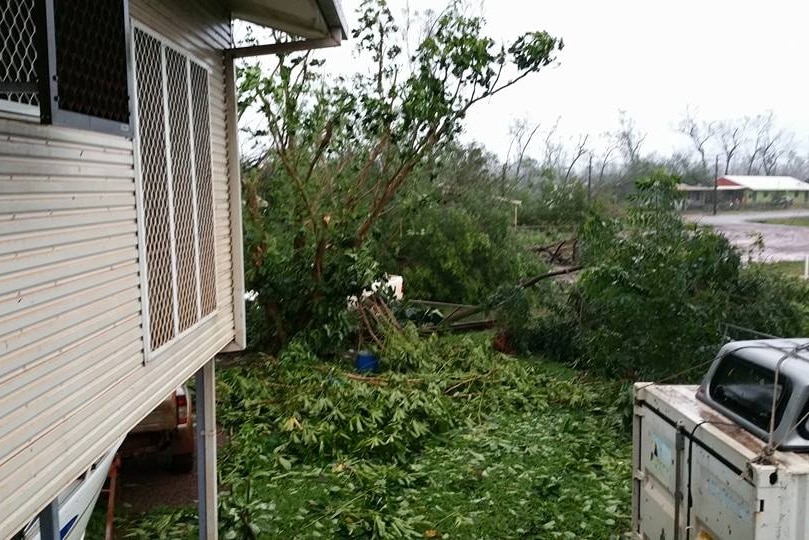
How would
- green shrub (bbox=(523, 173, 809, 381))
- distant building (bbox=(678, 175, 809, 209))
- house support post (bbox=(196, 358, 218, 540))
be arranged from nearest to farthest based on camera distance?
house support post (bbox=(196, 358, 218, 540))
green shrub (bbox=(523, 173, 809, 381))
distant building (bbox=(678, 175, 809, 209))

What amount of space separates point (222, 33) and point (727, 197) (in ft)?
52.6

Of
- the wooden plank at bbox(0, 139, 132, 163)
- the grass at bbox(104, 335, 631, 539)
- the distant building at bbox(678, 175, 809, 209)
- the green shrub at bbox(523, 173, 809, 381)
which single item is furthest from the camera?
the distant building at bbox(678, 175, 809, 209)

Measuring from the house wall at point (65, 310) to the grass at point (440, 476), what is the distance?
3.51m

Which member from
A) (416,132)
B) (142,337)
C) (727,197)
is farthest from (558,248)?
(142,337)

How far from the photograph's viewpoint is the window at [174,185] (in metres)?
3.69

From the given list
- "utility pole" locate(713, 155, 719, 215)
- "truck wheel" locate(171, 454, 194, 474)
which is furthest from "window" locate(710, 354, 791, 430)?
"utility pole" locate(713, 155, 719, 215)

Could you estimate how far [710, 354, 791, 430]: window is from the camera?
4.15 meters

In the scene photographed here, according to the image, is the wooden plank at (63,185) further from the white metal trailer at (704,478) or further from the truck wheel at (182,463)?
the truck wheel at (182,463)

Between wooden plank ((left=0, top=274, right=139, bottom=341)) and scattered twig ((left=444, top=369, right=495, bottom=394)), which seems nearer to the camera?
wooden plank ((left=0, top=274, right=139, bottom=341))

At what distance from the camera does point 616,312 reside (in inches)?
413

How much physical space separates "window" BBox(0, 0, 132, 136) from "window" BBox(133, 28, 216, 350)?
1140 mm

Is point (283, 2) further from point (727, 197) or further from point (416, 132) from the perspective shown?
point (727, 197)

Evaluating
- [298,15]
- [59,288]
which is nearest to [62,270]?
[59,288]

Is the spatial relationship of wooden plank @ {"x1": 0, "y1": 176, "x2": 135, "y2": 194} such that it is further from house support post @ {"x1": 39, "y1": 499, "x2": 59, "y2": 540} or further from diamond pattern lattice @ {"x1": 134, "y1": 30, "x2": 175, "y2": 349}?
house support post @ {"x1": 39, "y1": 499, "x2": 59, "y2": 540}
